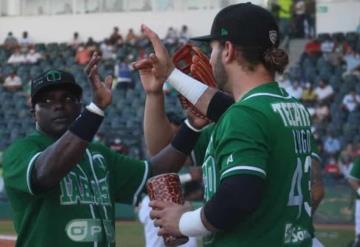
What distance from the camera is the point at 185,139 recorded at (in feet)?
14.3

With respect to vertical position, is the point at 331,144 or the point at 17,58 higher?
the point at 17,58

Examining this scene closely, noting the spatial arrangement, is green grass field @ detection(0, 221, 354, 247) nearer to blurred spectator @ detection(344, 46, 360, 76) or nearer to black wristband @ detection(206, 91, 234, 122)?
blurred spectator @ detection(344, 46, 360, 76)

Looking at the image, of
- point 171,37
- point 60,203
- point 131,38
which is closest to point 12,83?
point 131,38

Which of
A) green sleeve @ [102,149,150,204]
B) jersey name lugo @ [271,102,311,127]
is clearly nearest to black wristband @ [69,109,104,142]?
green sleeve @ [102,149,150,204]

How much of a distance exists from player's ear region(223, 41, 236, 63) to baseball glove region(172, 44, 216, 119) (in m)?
0.70

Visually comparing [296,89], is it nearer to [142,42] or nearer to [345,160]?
[345,160]

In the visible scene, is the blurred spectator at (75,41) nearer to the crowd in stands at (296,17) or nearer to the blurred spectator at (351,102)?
the crowd in stands at (296,17)

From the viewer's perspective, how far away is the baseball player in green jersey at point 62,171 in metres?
3.90

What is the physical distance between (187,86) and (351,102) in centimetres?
1757

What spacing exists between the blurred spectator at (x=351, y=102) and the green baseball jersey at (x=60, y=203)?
17.0 metres

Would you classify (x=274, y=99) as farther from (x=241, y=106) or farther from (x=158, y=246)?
(x=158, y=246)

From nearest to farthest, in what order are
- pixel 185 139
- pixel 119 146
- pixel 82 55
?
pixel 185 139 → pixel 119 146 → pixel 82 55

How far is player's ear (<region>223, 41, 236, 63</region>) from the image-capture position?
124 inches

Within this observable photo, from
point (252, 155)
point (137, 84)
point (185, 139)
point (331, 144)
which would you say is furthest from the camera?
point (137, 84)
